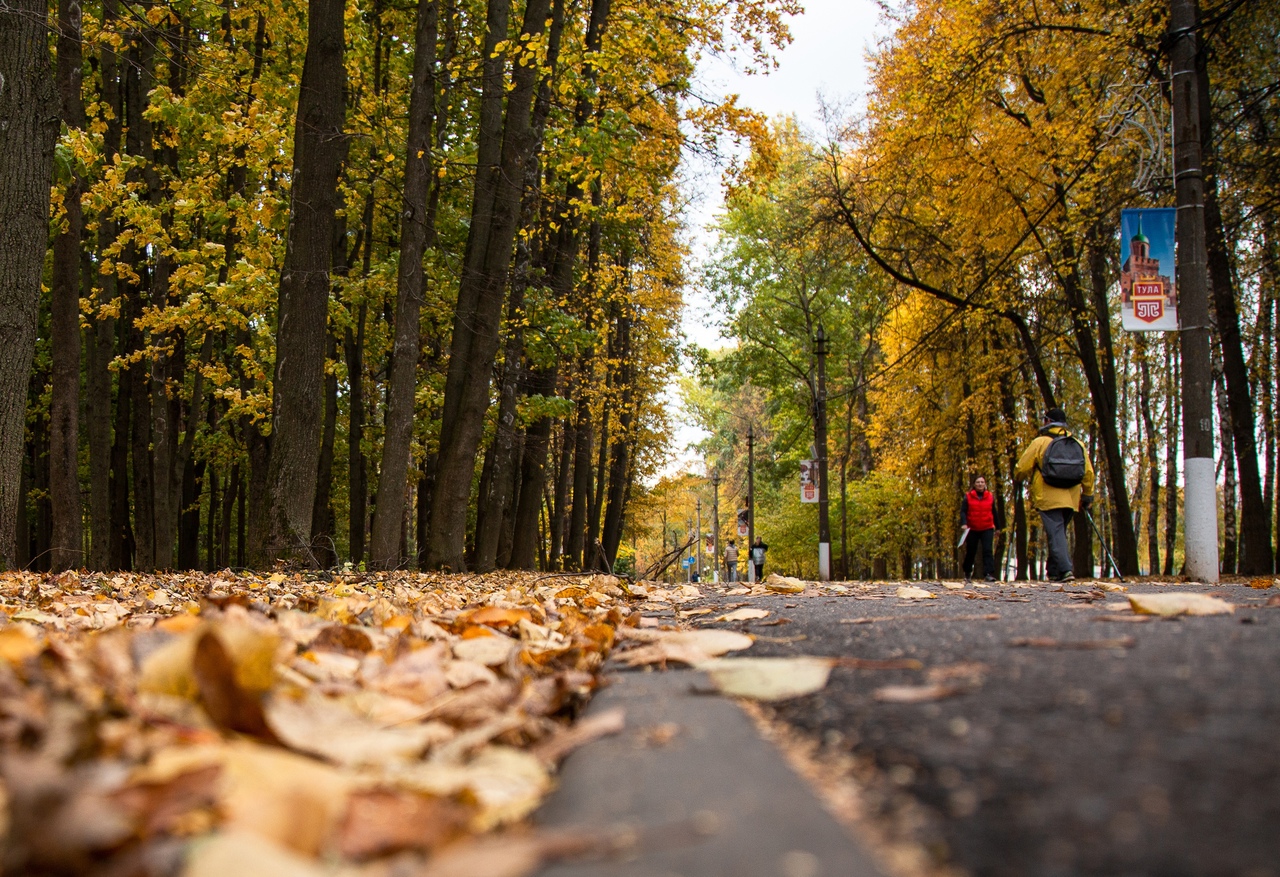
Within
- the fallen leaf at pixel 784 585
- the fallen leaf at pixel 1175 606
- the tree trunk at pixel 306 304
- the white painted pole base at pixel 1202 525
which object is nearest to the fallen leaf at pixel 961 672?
the fallen leaf at pixel 1175 606

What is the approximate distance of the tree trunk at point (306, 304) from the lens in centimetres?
876

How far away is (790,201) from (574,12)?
9.94 meters

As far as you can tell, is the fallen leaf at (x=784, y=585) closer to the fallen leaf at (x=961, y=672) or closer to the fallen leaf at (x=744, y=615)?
the fallen leaf at (x=744, y=615)

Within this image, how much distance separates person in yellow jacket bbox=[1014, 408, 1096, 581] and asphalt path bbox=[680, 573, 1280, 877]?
31.1ft

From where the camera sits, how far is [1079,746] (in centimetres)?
114

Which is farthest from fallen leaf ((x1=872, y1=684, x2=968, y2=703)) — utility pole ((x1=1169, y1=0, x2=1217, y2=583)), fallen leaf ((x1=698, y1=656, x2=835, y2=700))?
utility pole ((x1=1169, y1=0, x2=1217, y2=583))

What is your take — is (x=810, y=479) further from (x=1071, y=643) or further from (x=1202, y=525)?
(x=1071, y=643)

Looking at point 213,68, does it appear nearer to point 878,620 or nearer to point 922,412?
point 878,620

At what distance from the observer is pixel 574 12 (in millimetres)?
15484

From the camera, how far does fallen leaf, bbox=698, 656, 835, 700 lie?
1.70m

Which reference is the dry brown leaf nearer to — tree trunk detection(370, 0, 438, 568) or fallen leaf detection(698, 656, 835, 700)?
fallen leaf detection(698, 656, 835, 700)

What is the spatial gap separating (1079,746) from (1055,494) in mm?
10758

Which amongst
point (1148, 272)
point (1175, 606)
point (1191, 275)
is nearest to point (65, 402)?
point (1175, 606)

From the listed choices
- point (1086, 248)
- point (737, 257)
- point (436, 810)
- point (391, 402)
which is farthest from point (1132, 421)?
→ point (436, 810)
